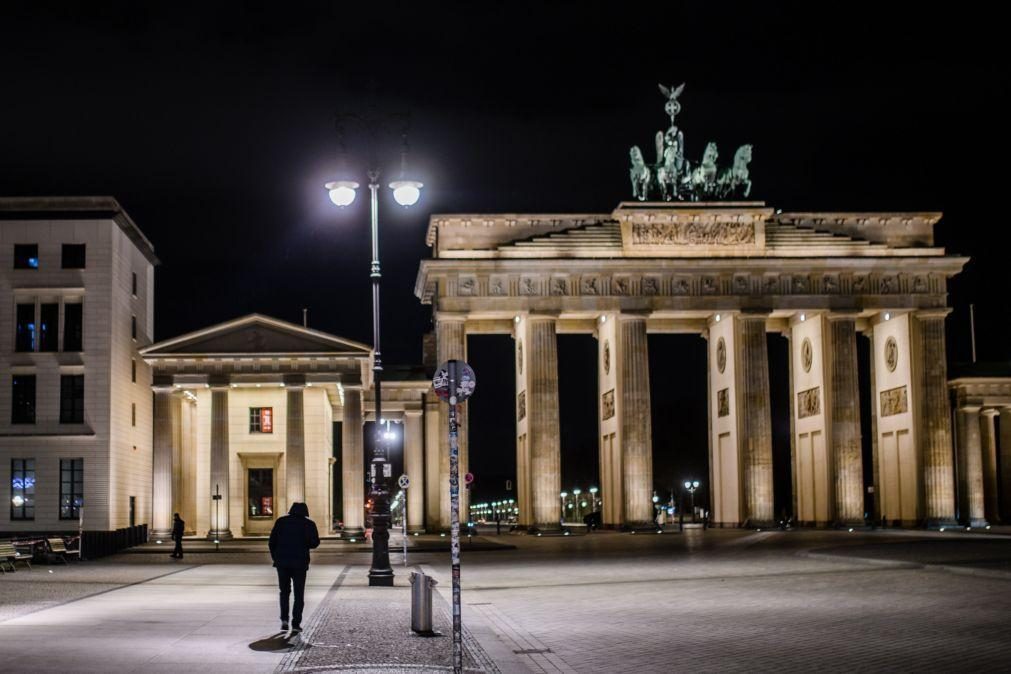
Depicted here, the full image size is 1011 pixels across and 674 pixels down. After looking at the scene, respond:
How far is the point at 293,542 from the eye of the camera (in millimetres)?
20672

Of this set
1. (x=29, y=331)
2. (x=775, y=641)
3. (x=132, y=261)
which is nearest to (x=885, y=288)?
(x=132, y=261)

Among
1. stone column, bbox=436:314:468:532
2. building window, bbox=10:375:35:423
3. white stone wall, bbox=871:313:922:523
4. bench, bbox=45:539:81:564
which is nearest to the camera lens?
bench, bbox=45:539:81:564

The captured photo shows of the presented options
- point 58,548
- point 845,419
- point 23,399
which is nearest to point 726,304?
point 845,419

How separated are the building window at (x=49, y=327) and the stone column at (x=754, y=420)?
122ft

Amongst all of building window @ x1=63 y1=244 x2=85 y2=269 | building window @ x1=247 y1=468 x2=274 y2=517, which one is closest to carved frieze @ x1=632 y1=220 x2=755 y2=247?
building window @ x1=247 y1=468 x2=274 y2=517

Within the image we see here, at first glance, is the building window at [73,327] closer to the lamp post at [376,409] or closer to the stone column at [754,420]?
the lamp post at [376,409]

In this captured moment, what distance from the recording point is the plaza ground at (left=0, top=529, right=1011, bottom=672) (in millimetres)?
17453

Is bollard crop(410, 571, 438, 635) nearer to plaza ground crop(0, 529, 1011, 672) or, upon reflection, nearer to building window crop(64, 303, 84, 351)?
plaza ground crop(0, 529, 1011, 672)

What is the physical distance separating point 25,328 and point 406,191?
32200 mm

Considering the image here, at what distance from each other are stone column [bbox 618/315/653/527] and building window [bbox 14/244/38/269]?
3215cm

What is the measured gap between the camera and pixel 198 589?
32.1m

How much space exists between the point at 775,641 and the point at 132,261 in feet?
160

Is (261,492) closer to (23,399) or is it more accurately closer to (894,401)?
(23,399)

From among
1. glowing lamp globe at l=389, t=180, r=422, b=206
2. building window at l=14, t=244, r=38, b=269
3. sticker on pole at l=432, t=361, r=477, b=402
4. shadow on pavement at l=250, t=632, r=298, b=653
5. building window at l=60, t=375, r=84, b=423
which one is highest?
building window at l=14, t=244, r=38, b=269
